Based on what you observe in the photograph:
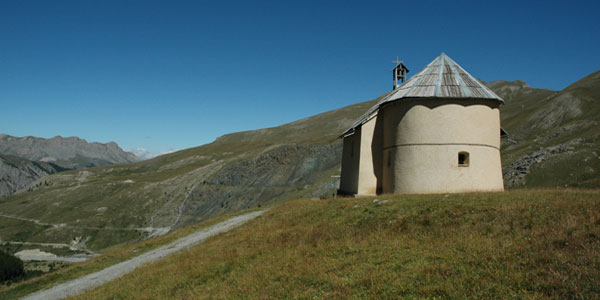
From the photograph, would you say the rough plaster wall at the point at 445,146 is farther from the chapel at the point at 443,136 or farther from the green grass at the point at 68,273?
the green grass at the point at 68,273

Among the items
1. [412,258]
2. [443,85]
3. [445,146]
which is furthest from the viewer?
[443,85]

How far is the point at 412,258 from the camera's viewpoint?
8703 millimetres

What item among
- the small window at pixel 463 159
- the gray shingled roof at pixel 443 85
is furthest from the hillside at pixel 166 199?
the small window at pixel 463 159

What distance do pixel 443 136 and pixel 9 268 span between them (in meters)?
29.2

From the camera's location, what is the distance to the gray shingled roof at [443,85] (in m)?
19.6

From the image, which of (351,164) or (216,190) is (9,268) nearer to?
(351,164)

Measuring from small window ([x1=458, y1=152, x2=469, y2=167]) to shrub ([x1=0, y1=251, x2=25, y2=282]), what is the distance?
29.2 m

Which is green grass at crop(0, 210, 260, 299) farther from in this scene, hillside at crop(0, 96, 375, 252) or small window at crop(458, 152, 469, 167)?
hillside at crop(0, 96, 375, 252)

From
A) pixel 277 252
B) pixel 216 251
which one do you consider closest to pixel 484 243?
pixel 277 252

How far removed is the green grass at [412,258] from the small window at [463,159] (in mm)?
5591

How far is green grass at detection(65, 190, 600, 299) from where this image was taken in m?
6.66

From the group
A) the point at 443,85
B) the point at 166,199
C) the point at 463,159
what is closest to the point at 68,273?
the point at 463,159

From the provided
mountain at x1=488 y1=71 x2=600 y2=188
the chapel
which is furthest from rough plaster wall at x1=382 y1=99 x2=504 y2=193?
mountain at x1=488 y1=71 x2=600 y2=188

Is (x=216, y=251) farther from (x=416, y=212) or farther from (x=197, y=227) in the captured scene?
(x=197, y=227)
